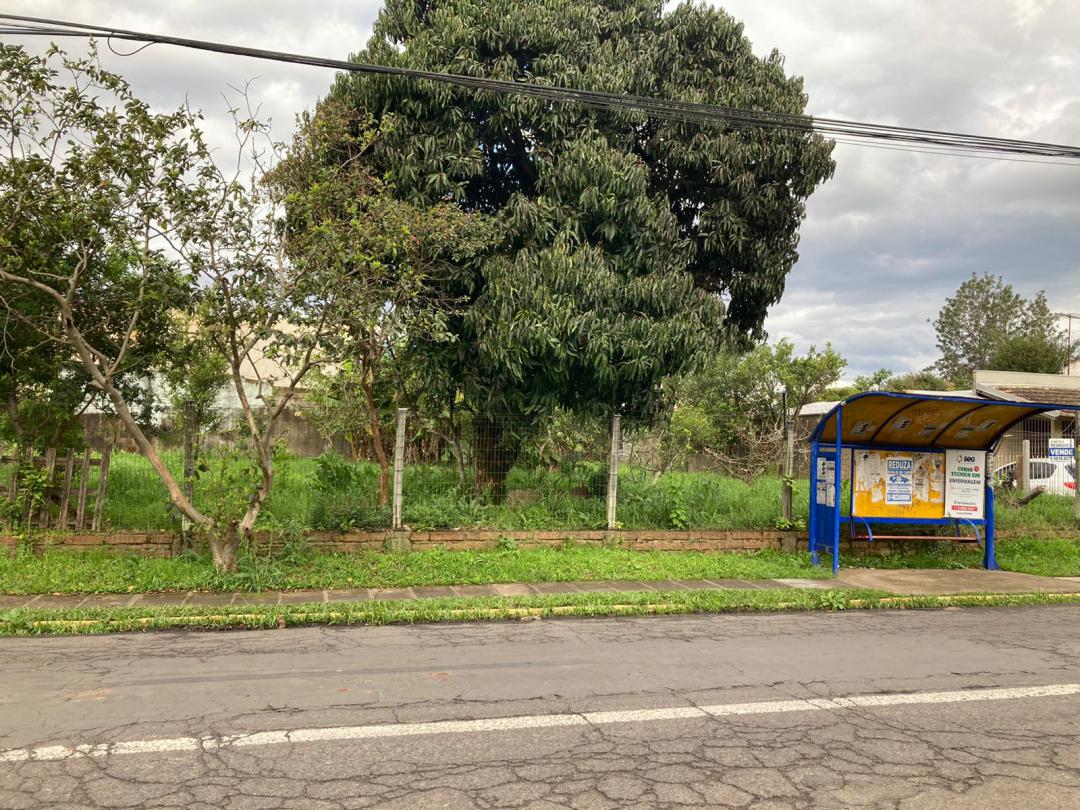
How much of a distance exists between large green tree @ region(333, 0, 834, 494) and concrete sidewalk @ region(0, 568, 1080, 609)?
8.57 feet

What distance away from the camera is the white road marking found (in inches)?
164

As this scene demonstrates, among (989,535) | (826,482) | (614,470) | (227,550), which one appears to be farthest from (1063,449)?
(227,550)

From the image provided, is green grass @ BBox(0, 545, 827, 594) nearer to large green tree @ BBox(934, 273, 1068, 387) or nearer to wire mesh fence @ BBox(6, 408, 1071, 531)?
wire mesh fence @ BBox(6, 408, 1071, 531)

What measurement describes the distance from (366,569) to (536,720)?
4.92 m

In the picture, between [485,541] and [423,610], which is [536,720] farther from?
[485,541]

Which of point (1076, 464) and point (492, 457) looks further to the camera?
point (1076, 464)

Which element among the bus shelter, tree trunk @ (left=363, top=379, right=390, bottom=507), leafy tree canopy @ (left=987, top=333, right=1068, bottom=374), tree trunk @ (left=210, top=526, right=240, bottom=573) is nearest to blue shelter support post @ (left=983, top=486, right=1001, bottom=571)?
the bus shelter

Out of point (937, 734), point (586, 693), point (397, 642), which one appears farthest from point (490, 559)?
point (937, 734)

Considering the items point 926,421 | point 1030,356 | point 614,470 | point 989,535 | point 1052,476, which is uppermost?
point 1030,356

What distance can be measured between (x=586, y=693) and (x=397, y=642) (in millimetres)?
2043

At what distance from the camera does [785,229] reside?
12.9 meters

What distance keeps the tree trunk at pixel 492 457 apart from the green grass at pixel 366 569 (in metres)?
1.13

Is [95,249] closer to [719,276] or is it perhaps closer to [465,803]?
[465,803]

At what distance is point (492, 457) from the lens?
11398 millimetres
